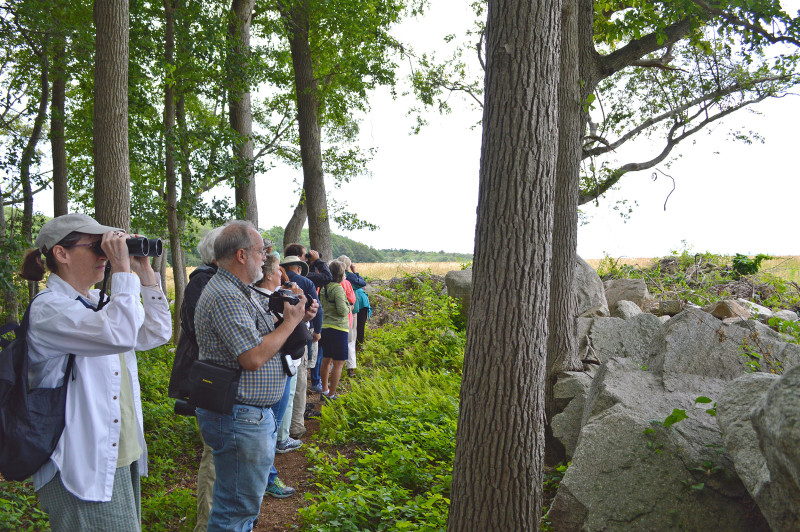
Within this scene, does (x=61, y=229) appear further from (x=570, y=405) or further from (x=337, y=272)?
(x=337, y=272)

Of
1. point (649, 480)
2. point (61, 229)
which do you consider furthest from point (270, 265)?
point (649, 480)

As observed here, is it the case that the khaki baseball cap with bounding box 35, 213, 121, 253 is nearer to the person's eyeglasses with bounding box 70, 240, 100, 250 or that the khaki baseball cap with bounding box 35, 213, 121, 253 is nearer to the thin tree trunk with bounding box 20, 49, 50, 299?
the person's eyeglasses with bounding box 70, 240, 100, 250

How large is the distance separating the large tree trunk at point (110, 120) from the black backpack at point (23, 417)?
14.6ft

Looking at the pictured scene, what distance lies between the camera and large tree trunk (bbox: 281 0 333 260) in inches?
488

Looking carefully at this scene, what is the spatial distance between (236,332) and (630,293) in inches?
422

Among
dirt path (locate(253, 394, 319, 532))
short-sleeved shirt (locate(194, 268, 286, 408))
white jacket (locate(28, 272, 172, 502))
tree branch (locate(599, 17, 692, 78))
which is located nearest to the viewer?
white jacket (locate(28, 272, 172, 502))

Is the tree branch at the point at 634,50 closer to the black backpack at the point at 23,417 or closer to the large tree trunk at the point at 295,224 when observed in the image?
the black backpack at the point at 23,417

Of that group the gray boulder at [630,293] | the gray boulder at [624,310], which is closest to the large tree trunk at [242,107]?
the gray boulder at [624,310]

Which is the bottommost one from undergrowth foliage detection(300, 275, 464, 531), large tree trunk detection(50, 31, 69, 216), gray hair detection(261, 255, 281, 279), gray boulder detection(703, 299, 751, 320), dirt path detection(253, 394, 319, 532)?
dirt path detection(253, 394, 319, 532)

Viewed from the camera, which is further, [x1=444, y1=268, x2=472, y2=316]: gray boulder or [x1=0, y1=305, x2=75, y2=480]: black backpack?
[x1=444, y1=268, x2=472, y2=316]: gray boulder

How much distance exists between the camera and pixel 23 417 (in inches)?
88.9

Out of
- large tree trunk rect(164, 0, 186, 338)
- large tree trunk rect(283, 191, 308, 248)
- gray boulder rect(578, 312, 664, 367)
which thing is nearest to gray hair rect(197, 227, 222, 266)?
gray boulder rect(578, 312, 664, 367)

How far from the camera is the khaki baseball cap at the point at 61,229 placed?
2502mm

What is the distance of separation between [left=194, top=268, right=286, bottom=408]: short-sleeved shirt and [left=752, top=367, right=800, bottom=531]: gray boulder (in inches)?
98.8
